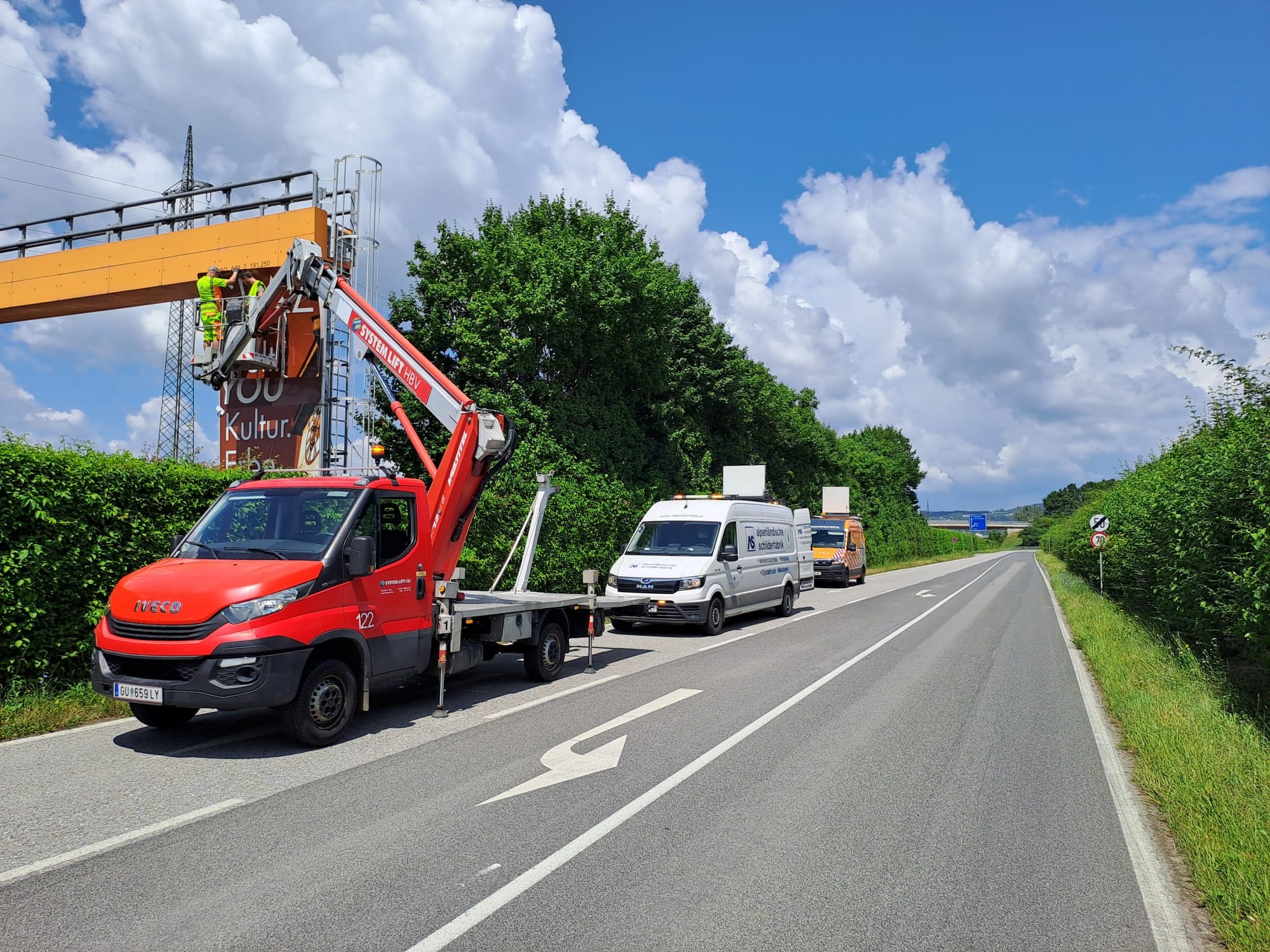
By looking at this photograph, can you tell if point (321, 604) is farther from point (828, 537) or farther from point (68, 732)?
point (828, 537)

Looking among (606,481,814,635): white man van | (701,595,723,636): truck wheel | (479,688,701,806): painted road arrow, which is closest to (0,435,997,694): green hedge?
(479,688,701,806): painted road arrow

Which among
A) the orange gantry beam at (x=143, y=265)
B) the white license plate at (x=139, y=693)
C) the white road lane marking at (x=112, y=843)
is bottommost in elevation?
the white road lane marking at (x=112, y=843)

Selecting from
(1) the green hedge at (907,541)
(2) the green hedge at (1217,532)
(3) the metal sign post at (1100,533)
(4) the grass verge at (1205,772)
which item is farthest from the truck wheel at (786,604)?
(1) the green hedge at (907,541)

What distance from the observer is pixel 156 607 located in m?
6.63

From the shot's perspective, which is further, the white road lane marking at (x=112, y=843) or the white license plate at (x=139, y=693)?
the white license plate at (x=139, y=693)

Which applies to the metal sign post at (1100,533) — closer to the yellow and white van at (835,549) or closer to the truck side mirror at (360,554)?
the yellow and white van at (835,549)

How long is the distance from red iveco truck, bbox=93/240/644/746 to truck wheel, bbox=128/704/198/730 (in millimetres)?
15

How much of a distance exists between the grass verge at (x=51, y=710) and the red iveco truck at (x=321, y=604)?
3.34 ft

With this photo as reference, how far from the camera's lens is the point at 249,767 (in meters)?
6.41

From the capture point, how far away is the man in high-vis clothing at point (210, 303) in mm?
19938

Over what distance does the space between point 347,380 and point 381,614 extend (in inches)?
521

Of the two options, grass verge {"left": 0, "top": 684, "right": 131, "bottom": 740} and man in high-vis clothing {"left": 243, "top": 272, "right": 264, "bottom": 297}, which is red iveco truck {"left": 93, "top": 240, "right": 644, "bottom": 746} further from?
man in high-vis clothing {"left": 243, "top": 272, "right": 264, "bottom": 297}

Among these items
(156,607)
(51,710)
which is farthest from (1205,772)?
(51,710)

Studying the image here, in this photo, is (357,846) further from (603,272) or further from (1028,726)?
(603,272)
